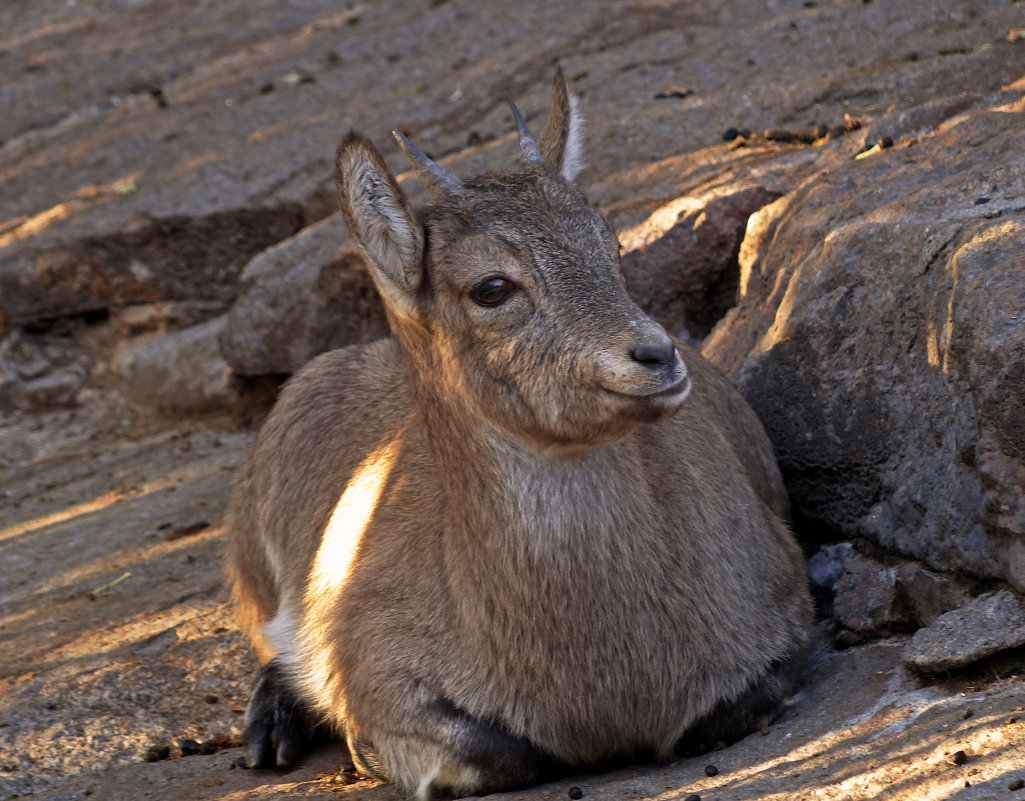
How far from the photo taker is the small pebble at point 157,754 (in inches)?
201

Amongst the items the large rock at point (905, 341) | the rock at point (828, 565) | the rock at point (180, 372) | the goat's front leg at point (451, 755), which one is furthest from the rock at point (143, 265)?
the goat's front leg at point (451, 755)

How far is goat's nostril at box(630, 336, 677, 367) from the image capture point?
3.78 meters

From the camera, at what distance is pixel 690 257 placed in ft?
21.8

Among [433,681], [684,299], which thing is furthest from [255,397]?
[433,681]

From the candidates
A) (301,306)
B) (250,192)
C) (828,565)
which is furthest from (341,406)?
(250,192)

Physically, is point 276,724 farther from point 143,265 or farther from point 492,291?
point 143,265

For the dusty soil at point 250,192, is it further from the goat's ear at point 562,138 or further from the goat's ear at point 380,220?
the goat's ear at point 562,138

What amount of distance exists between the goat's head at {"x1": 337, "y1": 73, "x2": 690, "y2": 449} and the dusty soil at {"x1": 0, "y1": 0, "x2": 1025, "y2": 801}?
3.84 ft

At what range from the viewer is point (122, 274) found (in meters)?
10.2

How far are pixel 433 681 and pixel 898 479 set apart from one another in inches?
71.3

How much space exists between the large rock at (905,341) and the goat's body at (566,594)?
0.41 m

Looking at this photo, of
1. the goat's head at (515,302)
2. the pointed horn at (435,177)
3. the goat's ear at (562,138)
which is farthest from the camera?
the goat's ear at (562,138)

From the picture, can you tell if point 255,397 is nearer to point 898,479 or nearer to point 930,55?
point 930,55

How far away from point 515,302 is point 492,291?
10 centimetres
